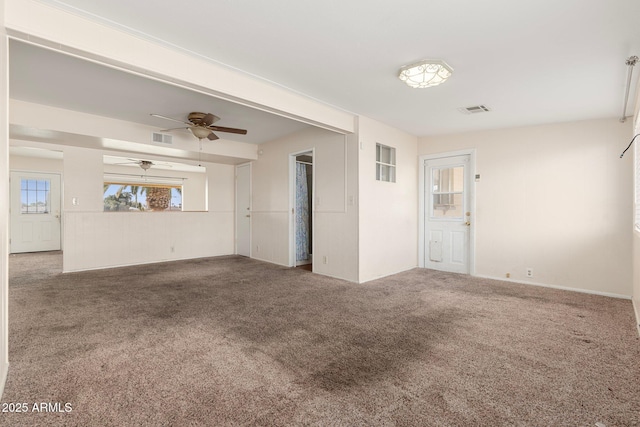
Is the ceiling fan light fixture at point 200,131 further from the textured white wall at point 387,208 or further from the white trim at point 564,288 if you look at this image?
the white trim at point 564,288

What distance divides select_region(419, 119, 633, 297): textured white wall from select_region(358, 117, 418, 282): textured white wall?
1.06m

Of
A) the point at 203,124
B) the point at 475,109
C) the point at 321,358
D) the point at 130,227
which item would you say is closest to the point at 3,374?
the point at 321,358

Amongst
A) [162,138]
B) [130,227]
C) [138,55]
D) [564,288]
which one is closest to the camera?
[138,55]

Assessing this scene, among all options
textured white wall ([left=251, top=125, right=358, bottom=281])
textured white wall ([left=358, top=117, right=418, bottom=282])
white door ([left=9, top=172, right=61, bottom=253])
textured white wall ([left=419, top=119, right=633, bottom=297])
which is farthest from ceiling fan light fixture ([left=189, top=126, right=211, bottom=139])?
white door ([left=9, top=172, right=61, bottom=253])

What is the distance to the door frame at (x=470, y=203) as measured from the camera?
518 cm

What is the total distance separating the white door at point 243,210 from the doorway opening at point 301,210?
60.0 inches

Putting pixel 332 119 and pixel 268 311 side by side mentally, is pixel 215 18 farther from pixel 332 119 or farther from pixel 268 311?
pixel 268 311

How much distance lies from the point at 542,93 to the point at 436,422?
144 inches

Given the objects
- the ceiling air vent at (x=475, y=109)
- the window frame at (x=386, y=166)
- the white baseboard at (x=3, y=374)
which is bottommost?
the white baseboard at (x=3, y=374)

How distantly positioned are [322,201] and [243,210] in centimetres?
282

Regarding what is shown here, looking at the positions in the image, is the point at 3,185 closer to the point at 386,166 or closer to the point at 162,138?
the point at 162,138

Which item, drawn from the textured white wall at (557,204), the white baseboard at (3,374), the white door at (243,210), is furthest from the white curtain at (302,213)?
the white baseboard at (3,374)

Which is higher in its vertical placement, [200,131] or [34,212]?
[200,131]

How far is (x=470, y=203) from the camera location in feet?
17.2
